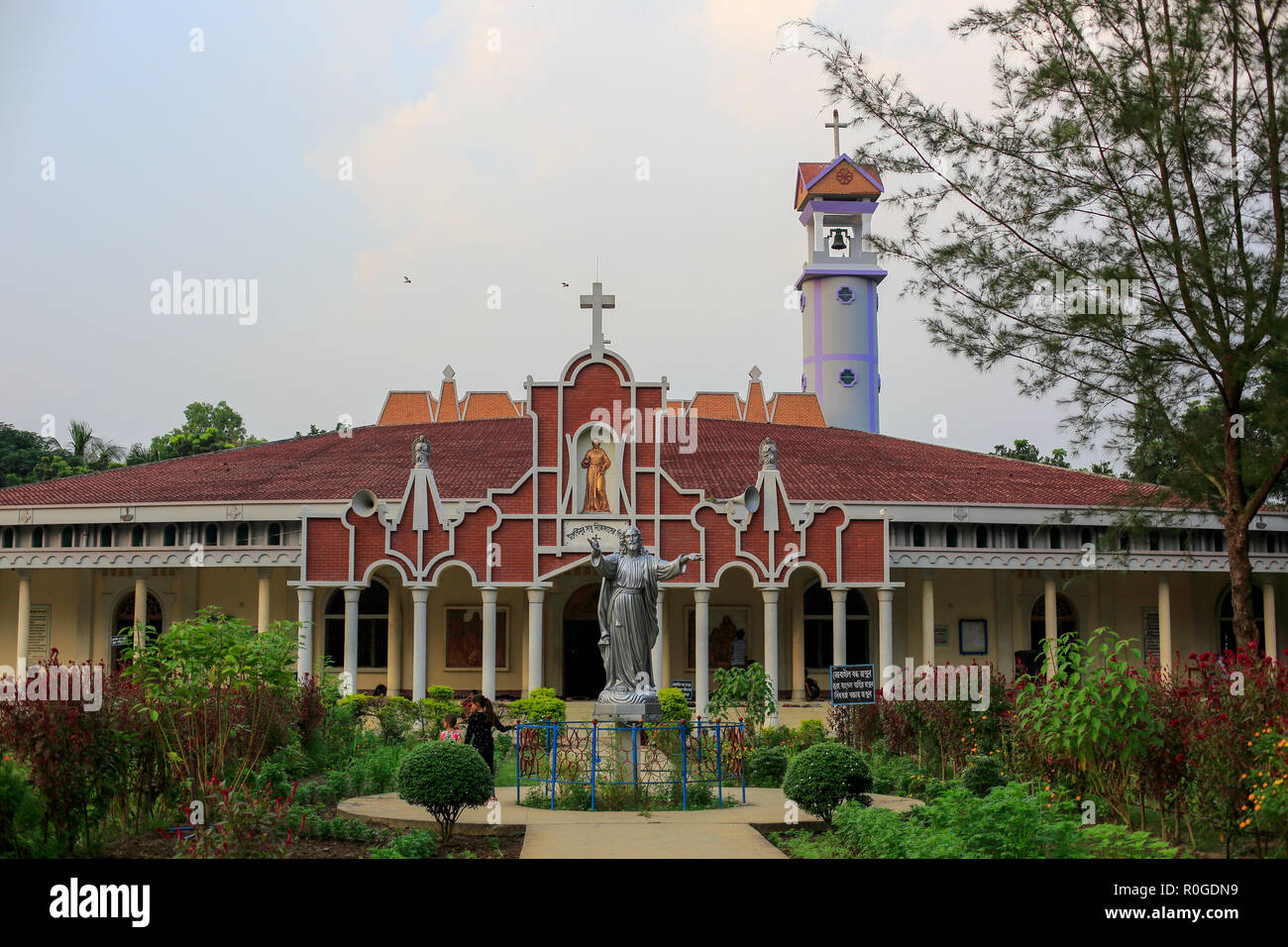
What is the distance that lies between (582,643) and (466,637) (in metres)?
3.14

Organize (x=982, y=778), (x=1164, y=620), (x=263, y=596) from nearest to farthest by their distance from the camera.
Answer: (x=982, y=778), (x=263, y=596), (x=1164, y=620)

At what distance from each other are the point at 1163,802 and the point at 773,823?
396 cm

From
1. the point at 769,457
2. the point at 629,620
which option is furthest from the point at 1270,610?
the point at 629,620

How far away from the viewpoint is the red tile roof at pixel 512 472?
3288cm

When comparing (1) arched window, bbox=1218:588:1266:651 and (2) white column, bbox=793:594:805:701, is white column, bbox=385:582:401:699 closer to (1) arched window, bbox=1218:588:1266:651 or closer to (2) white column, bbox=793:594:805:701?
(2) white column, bbox=793:594:805:701

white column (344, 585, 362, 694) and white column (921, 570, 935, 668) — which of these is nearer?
white column (344, 585, 362, 694)

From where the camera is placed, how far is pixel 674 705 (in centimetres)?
2466

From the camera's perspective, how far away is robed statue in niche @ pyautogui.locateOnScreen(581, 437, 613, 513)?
2997 cm

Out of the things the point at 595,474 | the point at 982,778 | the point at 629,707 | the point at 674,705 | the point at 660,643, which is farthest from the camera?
the point at 660,643

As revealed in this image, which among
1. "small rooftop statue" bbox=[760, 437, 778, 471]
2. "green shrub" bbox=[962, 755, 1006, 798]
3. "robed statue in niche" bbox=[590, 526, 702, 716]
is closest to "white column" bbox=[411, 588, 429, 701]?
"small rooftop statue" bbox=[760, 437, 778, 471]

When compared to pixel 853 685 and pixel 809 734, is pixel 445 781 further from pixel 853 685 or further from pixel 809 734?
pixel 809 734

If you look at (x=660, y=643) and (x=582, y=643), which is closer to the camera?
(x=660, y=643)

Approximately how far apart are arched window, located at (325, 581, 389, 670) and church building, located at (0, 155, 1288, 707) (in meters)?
0.07
